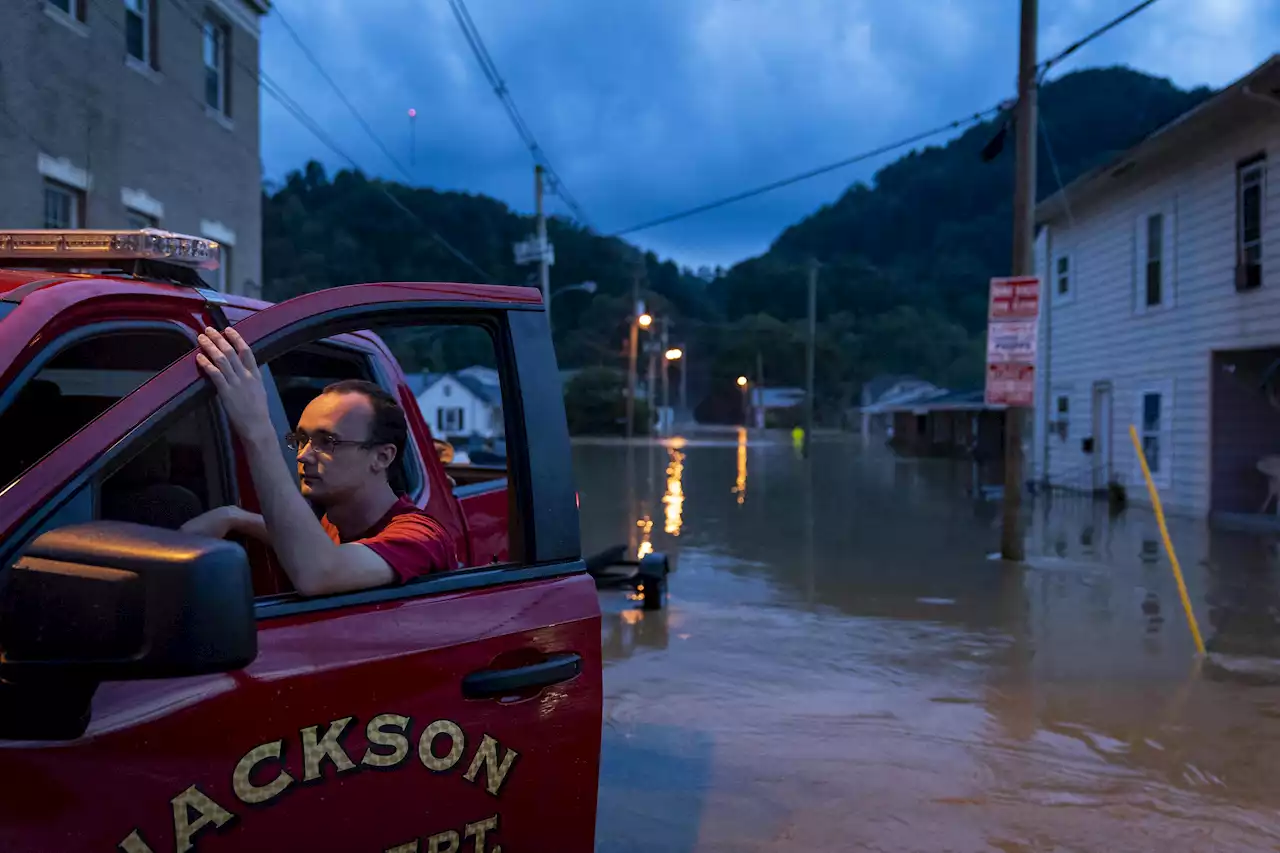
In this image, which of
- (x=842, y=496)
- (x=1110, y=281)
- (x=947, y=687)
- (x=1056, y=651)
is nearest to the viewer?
(x=947, y=687)

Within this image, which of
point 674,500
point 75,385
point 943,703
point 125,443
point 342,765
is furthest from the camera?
point 674,500

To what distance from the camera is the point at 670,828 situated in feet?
14.5

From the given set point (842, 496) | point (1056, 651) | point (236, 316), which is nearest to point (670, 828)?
point (236, 316)

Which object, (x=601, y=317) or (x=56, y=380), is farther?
(x=601, y=317)

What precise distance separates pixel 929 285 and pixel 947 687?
123997mm

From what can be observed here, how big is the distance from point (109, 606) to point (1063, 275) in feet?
77.3

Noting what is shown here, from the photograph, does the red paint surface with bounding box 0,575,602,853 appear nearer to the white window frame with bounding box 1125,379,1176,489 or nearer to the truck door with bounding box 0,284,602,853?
the truck door with bounding box 0,284,602,853

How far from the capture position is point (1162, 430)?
Answer: 17766 millimetres

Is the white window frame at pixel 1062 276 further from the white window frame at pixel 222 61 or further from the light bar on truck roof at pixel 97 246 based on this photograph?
the light bar on truck roof at pixel 97 246

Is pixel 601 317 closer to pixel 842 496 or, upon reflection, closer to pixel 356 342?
pixel 842 496

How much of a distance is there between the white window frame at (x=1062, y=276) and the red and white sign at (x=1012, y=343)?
463 inches

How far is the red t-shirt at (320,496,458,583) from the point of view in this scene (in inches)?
87.5

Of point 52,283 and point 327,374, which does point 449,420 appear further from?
point 52,283

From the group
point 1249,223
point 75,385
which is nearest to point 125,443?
point 75,385
